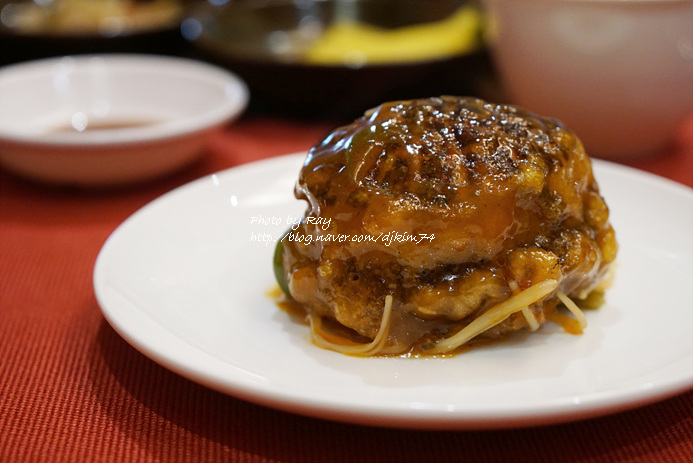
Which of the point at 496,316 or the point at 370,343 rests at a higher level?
the point at 496,316

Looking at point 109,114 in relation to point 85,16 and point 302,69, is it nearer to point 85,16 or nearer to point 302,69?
point 302,69

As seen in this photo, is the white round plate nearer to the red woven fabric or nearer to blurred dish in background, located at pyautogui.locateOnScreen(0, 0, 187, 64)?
the red woven fabric

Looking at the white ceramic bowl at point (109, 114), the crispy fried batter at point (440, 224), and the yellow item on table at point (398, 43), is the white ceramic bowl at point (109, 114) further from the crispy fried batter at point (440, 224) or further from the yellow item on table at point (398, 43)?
the crispy fried batter at point (440, 224)

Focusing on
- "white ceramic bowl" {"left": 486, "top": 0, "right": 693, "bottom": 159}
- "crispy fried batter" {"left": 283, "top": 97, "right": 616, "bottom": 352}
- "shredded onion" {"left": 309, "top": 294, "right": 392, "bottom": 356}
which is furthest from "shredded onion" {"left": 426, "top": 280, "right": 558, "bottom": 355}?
"white ceramic bowl" {"left": 486, "top": 0, "right": 693, "bottom": 159}

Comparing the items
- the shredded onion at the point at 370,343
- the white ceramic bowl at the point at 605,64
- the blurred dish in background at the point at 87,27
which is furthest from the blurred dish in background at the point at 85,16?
the shredded onion at the point at 370,343

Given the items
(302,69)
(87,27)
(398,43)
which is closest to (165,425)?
(302,69)

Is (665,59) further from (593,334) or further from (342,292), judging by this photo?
(342,292)
